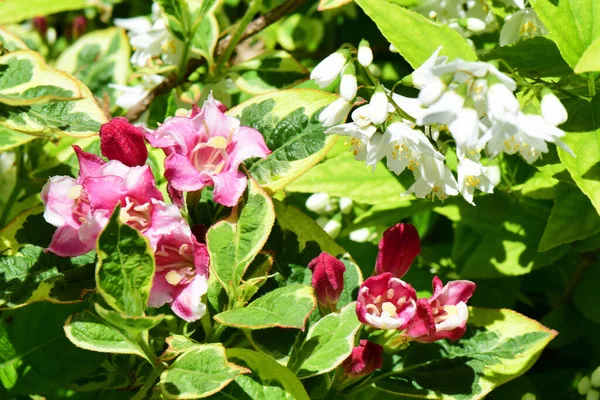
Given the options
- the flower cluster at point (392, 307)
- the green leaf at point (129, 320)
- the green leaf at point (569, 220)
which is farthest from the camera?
the green leaf at point (569, 220)

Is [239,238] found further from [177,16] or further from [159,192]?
[177,16]

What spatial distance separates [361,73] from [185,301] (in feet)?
2.06

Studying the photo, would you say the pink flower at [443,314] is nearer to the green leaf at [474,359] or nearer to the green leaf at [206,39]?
the green leaf at [474,359]

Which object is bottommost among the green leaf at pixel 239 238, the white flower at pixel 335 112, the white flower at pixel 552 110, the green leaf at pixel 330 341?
the green leaf at pixel 330 341

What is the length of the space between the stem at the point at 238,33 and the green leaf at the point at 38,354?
0.62 metres

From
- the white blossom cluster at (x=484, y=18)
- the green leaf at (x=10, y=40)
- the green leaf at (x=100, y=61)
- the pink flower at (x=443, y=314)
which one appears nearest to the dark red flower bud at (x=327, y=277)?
the pink flower at (x=443, y=314)

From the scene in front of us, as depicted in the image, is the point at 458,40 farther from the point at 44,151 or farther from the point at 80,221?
the point at 44,151

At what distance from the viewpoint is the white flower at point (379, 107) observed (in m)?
1.06

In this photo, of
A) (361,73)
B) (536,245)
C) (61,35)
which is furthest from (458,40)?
(61,35)

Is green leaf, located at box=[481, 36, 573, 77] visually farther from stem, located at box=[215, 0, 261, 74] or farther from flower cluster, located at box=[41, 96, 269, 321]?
stem, located at box=[215, 0, 261, 74]

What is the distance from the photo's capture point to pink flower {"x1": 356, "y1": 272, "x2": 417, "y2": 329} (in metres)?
0.98

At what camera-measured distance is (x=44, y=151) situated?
1515 mm

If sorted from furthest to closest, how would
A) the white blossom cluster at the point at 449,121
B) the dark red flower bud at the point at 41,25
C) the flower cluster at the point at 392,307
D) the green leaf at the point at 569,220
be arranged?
the dark red flower bud at the point at 41,25 < the green leaf at the point at 569,220 < the flower cluster at the point at 392,307 < the white blossom cluster at the point at 449,121

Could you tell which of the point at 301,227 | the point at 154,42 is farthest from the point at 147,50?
the point at 301,227
